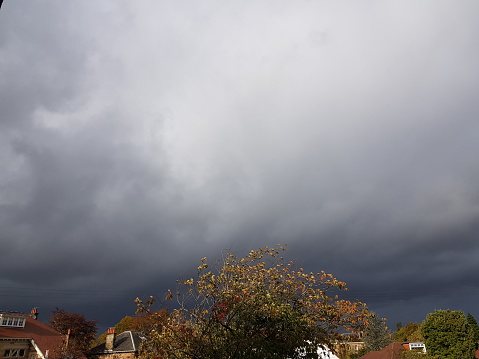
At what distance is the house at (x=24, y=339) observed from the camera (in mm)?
48594

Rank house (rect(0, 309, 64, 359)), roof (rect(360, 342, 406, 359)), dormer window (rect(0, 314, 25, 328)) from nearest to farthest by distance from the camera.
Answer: house (rect(0, 309, 64, 359))
roof (rect(360, 342, 406, 359))
dormer window (rect(0, 314, 25, 328))

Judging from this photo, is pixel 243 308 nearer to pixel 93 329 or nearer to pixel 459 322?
pixel 459 322

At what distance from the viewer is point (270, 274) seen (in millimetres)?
18578

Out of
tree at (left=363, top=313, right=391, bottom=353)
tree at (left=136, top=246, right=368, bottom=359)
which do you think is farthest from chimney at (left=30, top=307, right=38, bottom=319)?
tree at (left=363, top=313, right=391, bottom=353)

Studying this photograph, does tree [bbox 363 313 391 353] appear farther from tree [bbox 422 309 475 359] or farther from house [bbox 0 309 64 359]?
house [bbox 0 309 64 359]

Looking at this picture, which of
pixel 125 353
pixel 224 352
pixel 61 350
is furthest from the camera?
pixel 125 353

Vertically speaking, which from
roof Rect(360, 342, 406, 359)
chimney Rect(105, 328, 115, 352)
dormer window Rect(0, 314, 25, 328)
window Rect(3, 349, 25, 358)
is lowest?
roof Rect(360, 342, 406, 359)

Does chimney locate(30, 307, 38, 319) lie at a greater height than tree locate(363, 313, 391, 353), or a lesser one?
greater

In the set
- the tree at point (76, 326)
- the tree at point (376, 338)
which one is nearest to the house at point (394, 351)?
the tree at point (376, 338)

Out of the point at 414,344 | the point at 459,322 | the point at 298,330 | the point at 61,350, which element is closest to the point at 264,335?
the point at 298,330

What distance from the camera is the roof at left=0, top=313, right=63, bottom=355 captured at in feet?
167

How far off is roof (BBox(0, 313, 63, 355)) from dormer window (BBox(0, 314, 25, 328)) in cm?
73

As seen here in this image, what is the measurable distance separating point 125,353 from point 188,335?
2006 inches

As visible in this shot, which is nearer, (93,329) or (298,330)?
(298,330)
